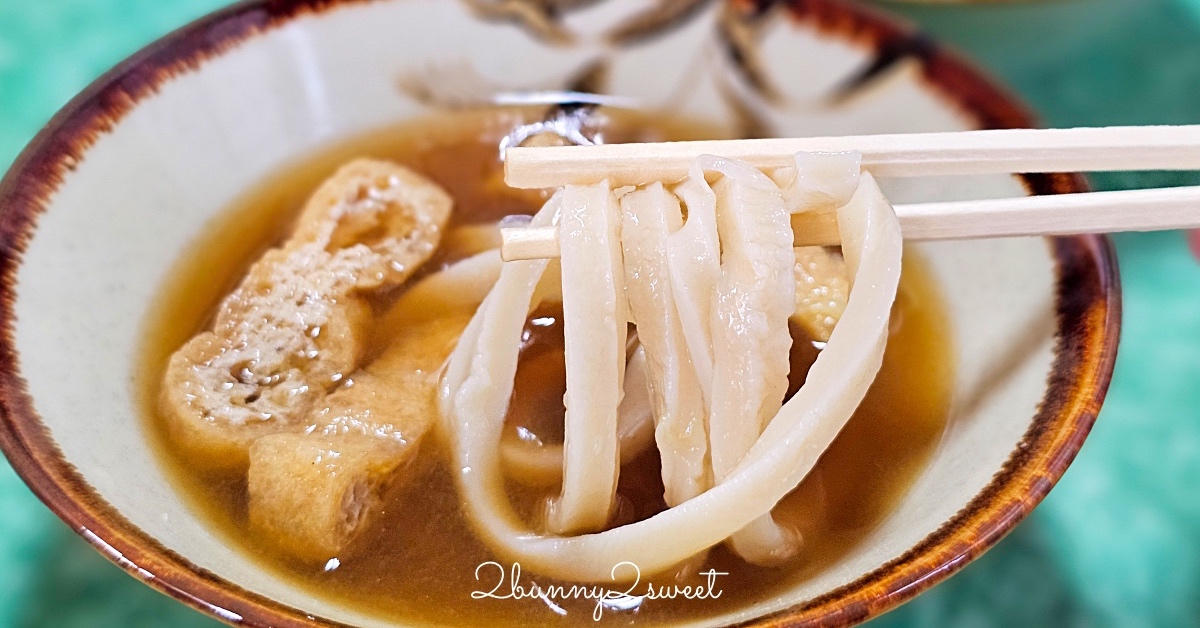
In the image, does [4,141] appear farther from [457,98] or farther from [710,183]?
[710,183]

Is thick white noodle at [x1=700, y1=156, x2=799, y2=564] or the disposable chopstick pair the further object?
the disposable chopstick pair

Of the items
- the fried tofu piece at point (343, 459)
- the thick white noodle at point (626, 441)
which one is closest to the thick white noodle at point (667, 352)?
the thick white noodle at point (626, 441)

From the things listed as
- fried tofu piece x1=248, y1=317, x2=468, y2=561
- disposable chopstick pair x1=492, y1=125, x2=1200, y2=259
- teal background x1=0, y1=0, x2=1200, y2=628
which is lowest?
teal background x1=0, y1=0, x2=1200, y2=628

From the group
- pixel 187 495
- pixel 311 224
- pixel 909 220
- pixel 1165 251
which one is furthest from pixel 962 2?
pixel 187 495

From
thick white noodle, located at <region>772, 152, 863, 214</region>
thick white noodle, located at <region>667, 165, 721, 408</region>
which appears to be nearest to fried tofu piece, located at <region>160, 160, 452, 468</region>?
thick white noodle, located at <region>667, 165, 721, 408</region>

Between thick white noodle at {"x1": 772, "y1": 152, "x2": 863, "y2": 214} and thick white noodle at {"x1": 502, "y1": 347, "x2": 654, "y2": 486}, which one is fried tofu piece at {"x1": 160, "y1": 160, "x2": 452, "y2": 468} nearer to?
thick white noodle at {"x1": 502, "y1": 347, "x2": 654, "y2": 486}

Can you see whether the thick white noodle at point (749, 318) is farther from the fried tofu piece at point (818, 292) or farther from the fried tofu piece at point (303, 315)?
the fried tofu piece at point (303, 315)

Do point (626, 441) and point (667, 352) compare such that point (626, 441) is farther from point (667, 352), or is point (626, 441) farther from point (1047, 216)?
point (1047, 216)

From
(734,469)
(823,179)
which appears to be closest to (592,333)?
(734,469)
